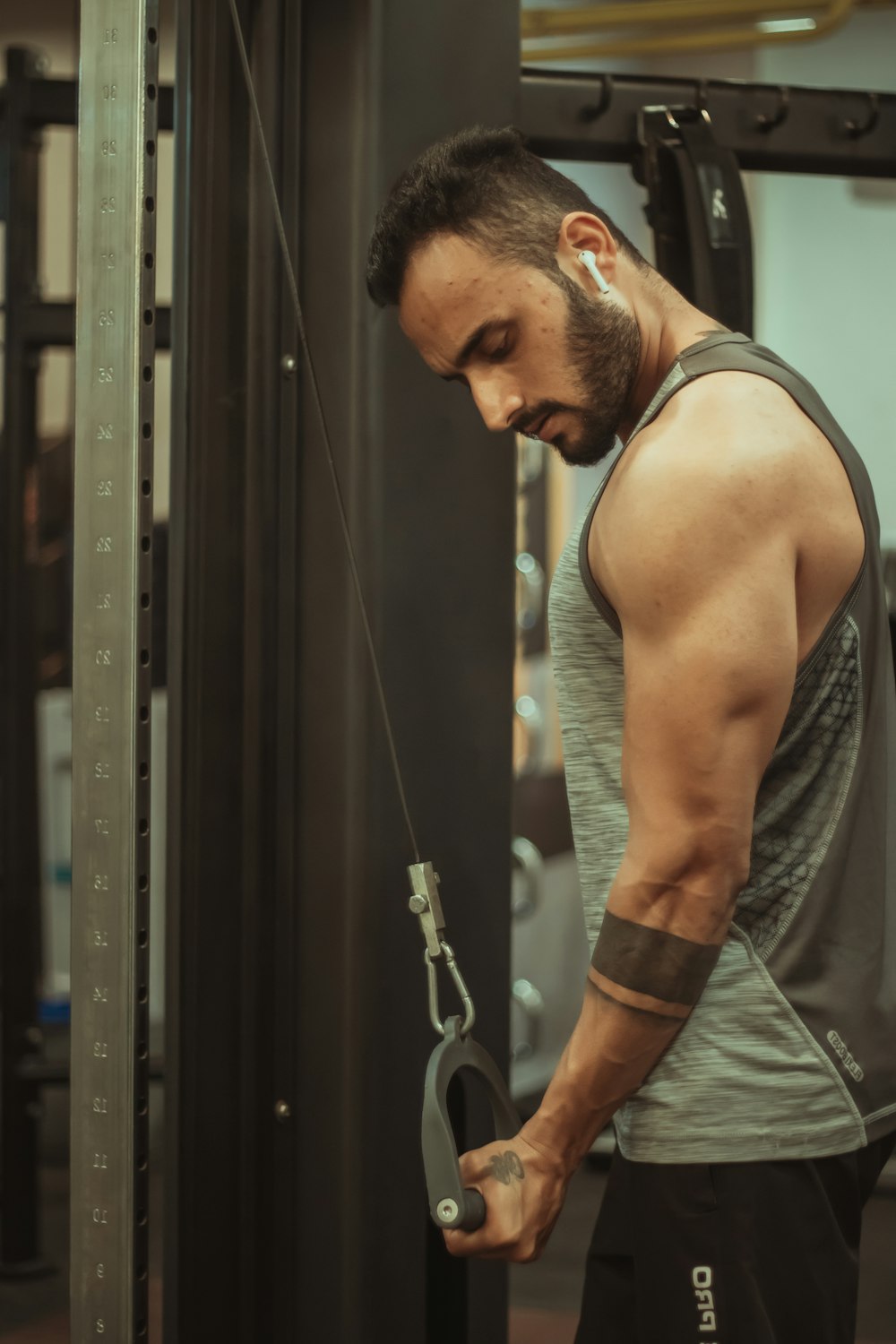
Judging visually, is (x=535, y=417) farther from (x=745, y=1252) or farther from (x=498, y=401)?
(x=745, y=1252)

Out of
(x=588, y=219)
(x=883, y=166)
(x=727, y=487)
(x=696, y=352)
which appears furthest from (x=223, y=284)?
(x=883, y=166)

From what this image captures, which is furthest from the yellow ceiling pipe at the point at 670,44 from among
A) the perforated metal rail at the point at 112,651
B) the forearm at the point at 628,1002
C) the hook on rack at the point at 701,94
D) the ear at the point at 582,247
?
the forearm at the point at 628,1002

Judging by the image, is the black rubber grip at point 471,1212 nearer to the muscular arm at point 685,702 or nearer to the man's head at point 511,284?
the muscular arm at point 685,702

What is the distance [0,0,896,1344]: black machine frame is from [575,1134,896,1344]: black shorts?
0.41m

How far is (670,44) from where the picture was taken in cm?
294

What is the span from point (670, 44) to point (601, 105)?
67.7 inches

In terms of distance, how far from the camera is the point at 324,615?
1340mm

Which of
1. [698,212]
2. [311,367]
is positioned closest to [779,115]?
[698,212]

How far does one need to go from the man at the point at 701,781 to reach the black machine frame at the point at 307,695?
0.26m

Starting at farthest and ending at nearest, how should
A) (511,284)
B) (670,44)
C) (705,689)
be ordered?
(670,44) < (511,284) < (705,689)

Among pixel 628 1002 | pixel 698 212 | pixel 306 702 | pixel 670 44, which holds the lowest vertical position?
pixel 628 1002

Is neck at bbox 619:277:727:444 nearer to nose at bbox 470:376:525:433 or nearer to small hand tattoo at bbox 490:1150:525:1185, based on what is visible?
nose at bbox 470:376:525:433

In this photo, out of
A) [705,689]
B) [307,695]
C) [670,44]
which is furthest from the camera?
[670,44]

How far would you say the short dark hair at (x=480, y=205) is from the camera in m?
1.06
